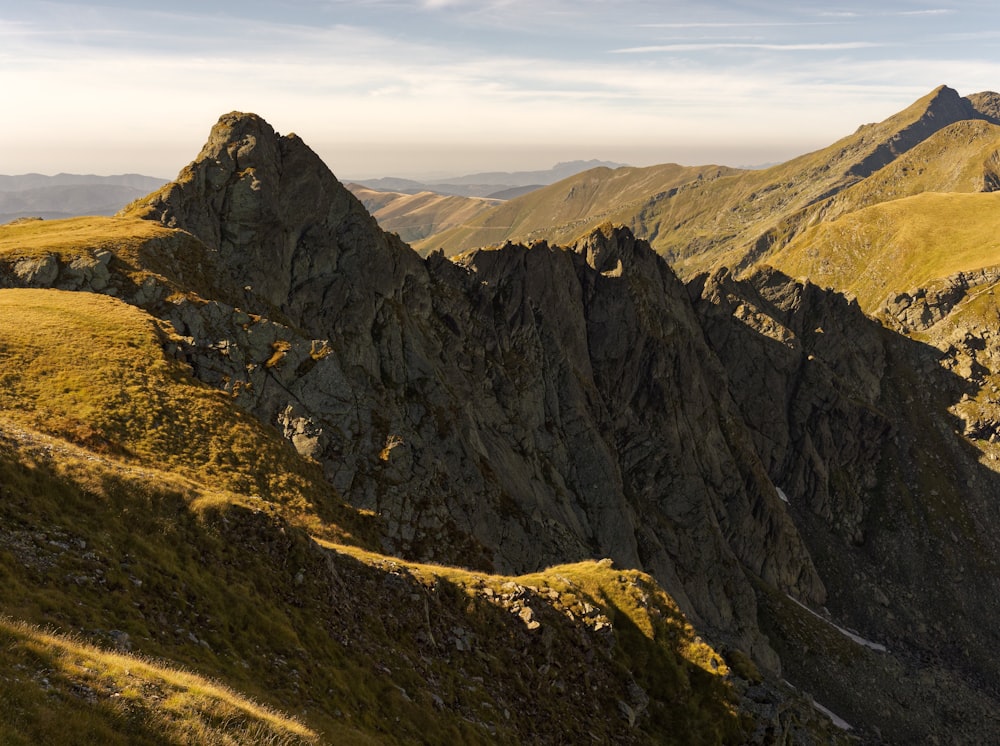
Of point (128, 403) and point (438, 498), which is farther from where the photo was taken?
point (438, 498)

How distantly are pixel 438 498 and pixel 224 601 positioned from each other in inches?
1396

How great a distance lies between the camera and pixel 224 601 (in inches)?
901

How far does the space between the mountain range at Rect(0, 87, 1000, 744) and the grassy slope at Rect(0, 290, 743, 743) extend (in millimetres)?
160

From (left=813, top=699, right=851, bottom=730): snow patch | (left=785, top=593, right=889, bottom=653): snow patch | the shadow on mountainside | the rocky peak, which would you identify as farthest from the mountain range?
(left=813, top=699, right=851, bottom=730): snow patch

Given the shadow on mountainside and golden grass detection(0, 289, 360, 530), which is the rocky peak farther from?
the shadow on mountainside

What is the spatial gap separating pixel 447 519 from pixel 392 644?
28.6 m

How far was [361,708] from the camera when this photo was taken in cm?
2272

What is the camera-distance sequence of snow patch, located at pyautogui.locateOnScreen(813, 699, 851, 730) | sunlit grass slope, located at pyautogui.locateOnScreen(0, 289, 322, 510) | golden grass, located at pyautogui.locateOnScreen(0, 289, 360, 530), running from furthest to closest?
1. snow patch, located at pyautogui.locateOnScreen(813, 699, 851, 730)
2. sunlit grass slope, located at pyautogui.locateOnScreen(0, 289, 322, 510)
3. golden grass, located at pyautogui.locateOnScreen(0, 289, 360, 530)

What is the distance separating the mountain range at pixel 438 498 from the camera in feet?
71.2

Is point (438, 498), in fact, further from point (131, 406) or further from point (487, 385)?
point (487, 385)

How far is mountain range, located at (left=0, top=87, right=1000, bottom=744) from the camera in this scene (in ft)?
71.2

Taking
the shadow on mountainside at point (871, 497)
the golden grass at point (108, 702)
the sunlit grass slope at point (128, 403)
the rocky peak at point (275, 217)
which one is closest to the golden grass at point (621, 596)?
the sunlit grass slope at point (128, 403)

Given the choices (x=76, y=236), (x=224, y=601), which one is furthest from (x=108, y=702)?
(x=76, y=236)

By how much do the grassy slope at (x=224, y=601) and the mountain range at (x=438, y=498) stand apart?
0.16 m
